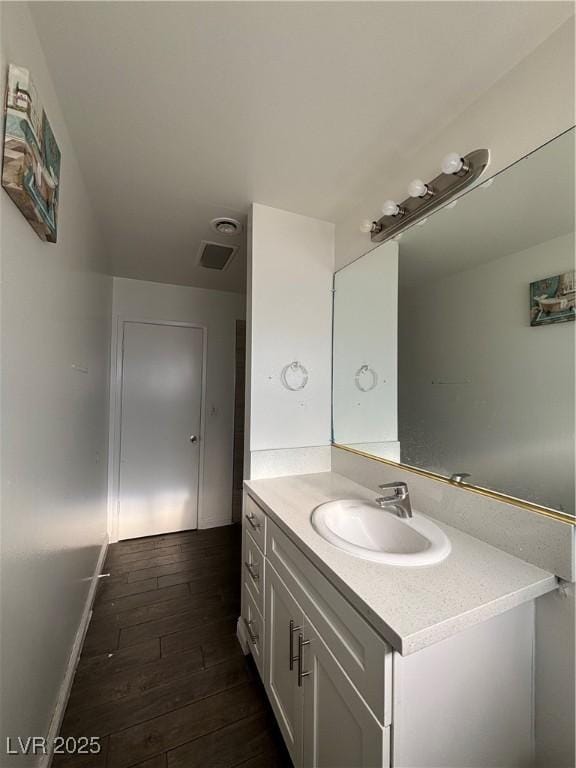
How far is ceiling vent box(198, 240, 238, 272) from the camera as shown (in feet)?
6.87

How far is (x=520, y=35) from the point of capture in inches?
32.2

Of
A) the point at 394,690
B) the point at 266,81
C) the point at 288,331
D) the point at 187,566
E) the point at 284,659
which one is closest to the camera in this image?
the point at 394,690

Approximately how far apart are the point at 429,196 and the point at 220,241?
136 centimetres

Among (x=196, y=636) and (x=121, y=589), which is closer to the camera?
(x=196, y=636)

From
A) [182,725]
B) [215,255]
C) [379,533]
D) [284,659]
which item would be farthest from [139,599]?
[215,255]

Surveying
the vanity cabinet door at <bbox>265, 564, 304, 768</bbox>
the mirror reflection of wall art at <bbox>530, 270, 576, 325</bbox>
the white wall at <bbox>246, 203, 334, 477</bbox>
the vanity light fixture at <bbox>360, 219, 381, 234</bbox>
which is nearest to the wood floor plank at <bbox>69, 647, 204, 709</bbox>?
the vanity cabinet door at <bbox>265, 564, 304, 768</bbox>

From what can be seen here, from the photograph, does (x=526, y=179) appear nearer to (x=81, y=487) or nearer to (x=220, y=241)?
(x=220, y=241)

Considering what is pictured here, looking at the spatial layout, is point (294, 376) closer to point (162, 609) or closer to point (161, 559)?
point (162, 609)

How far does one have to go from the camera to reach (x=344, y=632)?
75 centimetres

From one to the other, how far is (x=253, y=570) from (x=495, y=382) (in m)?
1.29

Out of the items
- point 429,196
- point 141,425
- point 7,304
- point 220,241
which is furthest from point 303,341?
point 141,425

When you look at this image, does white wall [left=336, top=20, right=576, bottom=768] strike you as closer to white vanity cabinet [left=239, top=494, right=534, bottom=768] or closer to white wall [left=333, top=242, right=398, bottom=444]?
white vanity cabinet [left=239, top=494, right=534, bottom=768]

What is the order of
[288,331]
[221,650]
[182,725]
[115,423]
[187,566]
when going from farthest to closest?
[115,423] < [187,566] < [288,331] < [221,650] < [182,725]

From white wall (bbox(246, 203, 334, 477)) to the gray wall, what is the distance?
0.52m
